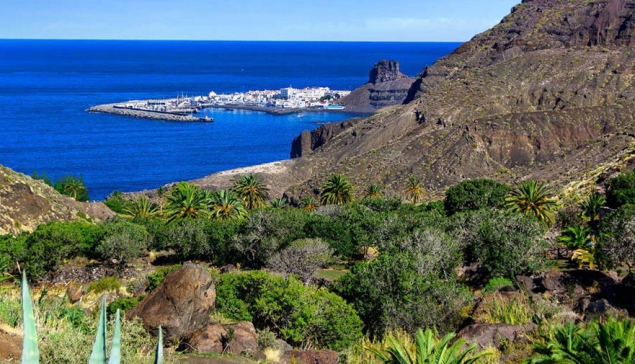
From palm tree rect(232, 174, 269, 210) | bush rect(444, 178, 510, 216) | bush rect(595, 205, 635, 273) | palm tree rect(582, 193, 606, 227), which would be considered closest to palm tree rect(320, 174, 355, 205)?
palm tree rect(232, 174, 269, 210)

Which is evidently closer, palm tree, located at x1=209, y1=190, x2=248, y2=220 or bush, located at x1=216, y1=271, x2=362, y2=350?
bush, located at x1=216, y1=271, x2=362, y2=350

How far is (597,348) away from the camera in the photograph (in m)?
15.8

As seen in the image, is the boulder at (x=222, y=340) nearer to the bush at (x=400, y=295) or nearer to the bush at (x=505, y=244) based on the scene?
the bush at (x=400, y=295)

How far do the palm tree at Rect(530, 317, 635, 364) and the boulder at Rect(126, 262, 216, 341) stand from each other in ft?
31.5

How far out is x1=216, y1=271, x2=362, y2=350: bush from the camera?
24.7 metres

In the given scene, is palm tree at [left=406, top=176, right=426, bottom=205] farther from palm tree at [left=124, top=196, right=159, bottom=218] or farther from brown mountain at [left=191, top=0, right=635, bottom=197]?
palm tree at [left=124, top=196, right=159, bottom=218]

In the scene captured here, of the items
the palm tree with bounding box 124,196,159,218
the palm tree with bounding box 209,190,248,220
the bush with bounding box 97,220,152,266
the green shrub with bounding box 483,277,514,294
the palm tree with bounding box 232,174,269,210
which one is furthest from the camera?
the palm tree with bounding box 232,174,269,210

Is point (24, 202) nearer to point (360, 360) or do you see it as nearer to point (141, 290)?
point (141, 290)

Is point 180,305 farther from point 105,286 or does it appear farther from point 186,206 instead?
point 186,206

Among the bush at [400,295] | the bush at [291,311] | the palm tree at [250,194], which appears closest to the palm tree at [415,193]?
the palm tree at [250,194]

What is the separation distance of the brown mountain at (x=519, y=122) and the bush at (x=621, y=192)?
14.5 metres

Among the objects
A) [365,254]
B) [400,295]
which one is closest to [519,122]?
[365,254]

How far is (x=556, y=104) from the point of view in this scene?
100500mm

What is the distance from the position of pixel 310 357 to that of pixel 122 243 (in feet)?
82.9
